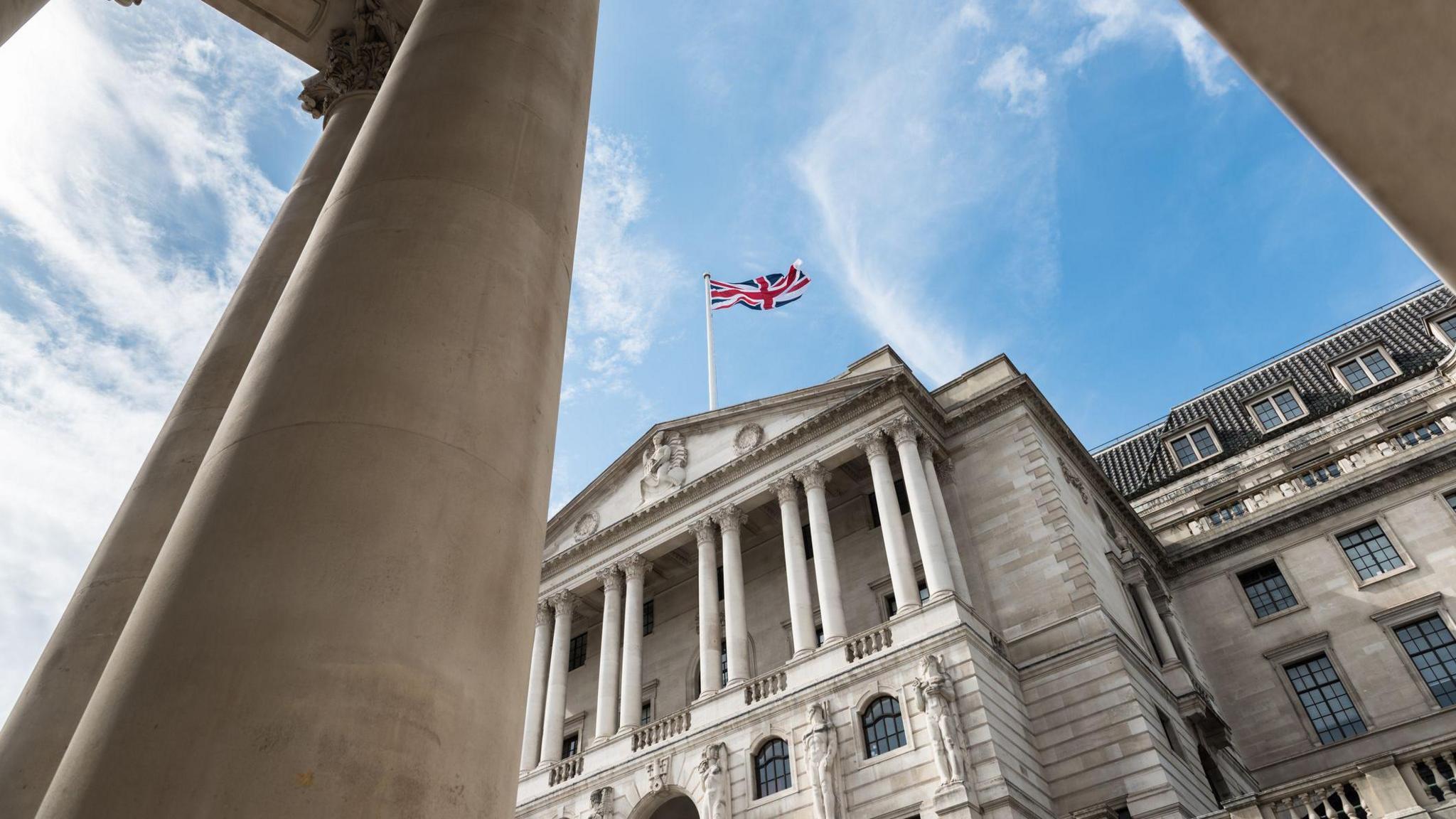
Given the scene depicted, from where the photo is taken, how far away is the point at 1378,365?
47.0 m

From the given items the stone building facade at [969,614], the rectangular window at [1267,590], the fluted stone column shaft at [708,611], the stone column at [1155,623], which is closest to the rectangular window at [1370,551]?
the stone building facade at [969,614]

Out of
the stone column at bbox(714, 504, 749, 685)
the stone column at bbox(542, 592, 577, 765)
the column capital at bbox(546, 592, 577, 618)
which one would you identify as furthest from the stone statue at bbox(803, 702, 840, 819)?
the column capital at bbox(546, 592, 577, 618)

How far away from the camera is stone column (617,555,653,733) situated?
114 feet

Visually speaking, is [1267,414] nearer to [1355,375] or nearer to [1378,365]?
[1355,375]

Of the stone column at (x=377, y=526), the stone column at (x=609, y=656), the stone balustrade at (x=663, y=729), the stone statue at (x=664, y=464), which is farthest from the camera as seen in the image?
the stone statue at (x=664, y=464)

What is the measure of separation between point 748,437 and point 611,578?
8.07 metres

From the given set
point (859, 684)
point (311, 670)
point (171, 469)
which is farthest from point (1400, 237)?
point (859, 684)

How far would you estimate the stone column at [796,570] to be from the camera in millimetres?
31906

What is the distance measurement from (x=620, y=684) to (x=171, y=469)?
1240 inches

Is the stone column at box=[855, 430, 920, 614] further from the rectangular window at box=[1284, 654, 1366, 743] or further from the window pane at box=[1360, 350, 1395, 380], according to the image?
the window pane at box=[1360, 350, 1395, 380]

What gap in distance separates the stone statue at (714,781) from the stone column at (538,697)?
27.8 ft

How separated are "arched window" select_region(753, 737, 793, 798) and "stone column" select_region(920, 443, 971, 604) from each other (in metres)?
7.25

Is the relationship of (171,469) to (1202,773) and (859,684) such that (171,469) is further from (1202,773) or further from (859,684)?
(1202,773)

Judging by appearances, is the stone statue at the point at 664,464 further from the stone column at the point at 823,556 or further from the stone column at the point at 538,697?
the stone column at the point at 538,697
